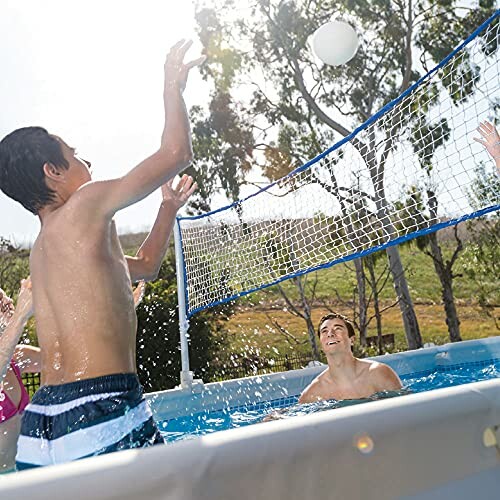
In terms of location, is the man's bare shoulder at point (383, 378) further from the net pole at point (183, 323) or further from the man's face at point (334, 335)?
the net pole at point (183, 323)

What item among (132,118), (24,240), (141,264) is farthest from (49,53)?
(141,264)

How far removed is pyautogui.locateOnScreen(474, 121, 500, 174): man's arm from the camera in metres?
3.80

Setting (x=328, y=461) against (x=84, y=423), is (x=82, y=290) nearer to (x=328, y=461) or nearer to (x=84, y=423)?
(x=84, y=423)

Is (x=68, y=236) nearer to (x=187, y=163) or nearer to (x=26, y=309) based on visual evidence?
(x=187, y=163)

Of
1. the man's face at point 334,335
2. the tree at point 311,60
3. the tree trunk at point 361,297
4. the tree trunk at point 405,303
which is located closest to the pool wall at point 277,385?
the man's face at point 334,335

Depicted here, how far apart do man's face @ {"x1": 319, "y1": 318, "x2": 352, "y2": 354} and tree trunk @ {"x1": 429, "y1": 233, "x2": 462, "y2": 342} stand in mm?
8103

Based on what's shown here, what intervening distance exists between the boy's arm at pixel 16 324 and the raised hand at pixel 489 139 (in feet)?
9.01

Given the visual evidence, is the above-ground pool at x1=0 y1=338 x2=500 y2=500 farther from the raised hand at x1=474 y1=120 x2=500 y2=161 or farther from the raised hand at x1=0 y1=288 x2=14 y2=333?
the raised hand at x1=474 y1=120 x2=500 y2=161

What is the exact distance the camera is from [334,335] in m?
4.38

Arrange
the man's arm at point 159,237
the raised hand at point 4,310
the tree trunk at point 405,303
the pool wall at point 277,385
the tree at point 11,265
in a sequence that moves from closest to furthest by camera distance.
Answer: the man's arm at point 159,237, the raised hand at point 4,310, the pool wall at point 277,385, the tree at point 11,265, the tree trunk at point 405,303

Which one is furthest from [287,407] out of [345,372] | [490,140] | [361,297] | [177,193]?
[361,297]

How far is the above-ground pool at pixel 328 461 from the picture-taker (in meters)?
1.01

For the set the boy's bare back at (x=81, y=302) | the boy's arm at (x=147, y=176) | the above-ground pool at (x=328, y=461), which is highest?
the boy's arm at (x=147, y=176)

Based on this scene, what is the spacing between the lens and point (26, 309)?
7.38 ft
